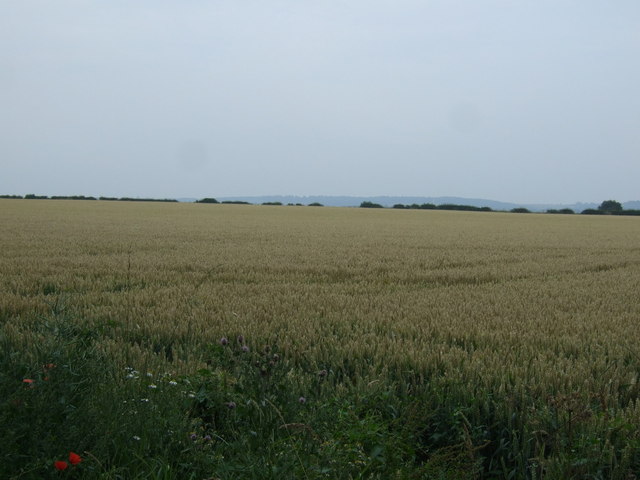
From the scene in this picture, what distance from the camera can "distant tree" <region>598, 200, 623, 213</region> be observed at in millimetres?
75125

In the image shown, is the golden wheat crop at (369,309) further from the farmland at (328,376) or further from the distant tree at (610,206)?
the distant tree at (610,206)

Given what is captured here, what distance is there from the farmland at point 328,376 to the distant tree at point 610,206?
75.6 metres

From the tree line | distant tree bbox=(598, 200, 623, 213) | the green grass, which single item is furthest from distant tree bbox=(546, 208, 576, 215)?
the green grass

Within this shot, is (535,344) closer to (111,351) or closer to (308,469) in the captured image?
(308,469)

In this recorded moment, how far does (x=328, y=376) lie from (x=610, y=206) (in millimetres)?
84042

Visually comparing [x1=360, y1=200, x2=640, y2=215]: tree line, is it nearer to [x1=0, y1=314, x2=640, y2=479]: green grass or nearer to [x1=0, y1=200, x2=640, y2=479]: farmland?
[x1=0, y1=200, x2=640, y2=479]: farmland

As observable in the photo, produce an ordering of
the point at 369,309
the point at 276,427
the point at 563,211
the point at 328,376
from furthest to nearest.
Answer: the point at 563,211 → the point at 369,309 → the point at 328,376 → the point at 276,427

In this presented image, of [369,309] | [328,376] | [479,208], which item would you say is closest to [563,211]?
[479,208]

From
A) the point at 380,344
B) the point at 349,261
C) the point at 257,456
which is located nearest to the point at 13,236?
the point at 349,261

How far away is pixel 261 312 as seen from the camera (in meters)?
5.72

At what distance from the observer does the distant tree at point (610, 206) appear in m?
75.1

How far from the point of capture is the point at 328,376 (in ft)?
12.9

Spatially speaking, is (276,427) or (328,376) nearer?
(276,427)

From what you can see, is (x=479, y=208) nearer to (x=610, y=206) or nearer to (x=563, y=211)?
(x=563, y=211)
